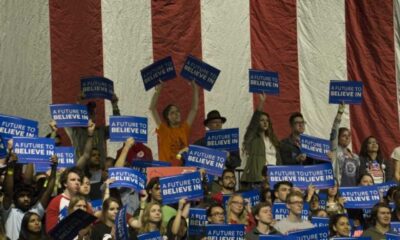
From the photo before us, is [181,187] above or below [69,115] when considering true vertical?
below

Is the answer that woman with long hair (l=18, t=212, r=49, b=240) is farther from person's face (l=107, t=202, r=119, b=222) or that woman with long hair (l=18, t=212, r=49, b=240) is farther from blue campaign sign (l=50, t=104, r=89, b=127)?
blue campaign sign (l=50, t=104, r=89, b=127)

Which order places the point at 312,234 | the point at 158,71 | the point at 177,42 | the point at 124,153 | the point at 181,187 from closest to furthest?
the point at 312,234
the point at 181,187
the point at 124,153
the point at 158,71
the point at 177,42

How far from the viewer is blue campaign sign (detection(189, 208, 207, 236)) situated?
53.3 feet

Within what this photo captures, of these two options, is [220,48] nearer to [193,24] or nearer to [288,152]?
[193,24]

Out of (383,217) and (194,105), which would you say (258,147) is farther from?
(383,217)

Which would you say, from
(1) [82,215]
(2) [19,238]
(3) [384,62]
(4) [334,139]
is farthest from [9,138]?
(3) [384,62]

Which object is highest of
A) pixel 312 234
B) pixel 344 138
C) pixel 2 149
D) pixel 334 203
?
pixel 344 138

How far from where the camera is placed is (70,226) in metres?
13.8

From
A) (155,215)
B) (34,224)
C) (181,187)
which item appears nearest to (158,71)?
(181,187)

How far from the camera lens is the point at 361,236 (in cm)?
1681

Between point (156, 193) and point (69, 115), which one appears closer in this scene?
point (156, 193)

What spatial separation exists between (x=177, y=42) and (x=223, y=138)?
284 centimetres

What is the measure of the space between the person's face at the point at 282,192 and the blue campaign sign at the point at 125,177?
1.74 m

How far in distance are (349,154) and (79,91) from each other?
3637 mm
